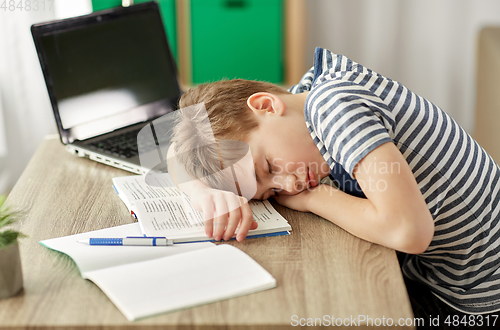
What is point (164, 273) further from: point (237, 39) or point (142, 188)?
point (237, 39)

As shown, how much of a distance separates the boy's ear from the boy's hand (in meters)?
0.17

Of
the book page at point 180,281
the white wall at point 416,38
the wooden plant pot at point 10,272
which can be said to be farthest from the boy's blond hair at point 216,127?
the white wall at point 416,38

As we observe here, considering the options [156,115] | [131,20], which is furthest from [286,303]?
[131,20]

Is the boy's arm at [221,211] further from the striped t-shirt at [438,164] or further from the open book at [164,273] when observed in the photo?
the striped t-shirt at [438,164]

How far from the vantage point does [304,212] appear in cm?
85

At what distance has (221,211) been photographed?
780 mm

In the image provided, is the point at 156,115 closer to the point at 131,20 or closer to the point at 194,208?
the point at 131,20

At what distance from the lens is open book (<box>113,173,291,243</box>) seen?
30.2 inches

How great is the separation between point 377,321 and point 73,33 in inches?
39.8

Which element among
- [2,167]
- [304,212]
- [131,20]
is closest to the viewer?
[304,212]

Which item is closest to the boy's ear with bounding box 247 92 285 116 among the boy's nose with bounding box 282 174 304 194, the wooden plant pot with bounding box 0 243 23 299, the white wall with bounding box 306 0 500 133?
the boy's nose with bounding box 282 174 304 194

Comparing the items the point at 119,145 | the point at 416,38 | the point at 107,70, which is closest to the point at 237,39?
the point at 416,38

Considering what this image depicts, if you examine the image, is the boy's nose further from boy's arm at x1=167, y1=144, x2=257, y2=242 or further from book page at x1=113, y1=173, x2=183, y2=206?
book page at x1=113, y1=173, x2=183, y2=206

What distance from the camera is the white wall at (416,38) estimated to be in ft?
9.28
